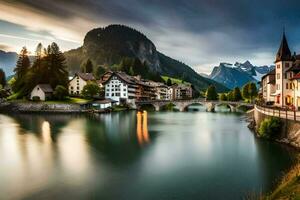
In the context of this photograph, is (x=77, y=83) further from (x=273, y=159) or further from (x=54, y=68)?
(x=273, y=159)

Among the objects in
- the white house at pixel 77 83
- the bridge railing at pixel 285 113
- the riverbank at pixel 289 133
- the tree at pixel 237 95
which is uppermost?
the white house at pixel 77 83

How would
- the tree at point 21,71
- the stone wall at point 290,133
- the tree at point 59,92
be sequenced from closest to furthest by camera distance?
1. the stone wall at point 290,133
2. the tree at point 59,92
3. the tree at point 21,71

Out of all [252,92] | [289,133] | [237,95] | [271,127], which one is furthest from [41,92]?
[289,133]

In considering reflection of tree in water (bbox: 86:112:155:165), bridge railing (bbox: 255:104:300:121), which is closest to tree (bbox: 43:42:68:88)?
reflection of tree in water (bbox: 86:112:155:165)

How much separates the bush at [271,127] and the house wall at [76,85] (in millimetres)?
101801

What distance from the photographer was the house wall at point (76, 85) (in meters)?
137

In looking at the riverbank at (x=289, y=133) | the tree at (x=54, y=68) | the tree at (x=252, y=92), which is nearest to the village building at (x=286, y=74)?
the riverbank at (x=289, y=133)

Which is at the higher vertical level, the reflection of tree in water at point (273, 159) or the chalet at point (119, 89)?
the chalet at point (119, 89)

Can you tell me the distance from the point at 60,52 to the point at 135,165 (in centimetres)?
10891

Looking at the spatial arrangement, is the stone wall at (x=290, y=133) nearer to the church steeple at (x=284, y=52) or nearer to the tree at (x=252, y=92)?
the church steeple at (x=284, y=52)

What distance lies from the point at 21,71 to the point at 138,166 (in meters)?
114

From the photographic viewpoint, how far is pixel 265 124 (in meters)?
44.2

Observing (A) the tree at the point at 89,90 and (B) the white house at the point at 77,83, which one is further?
(B) the white house at the point at 77,83

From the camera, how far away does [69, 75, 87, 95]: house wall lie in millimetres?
136750
